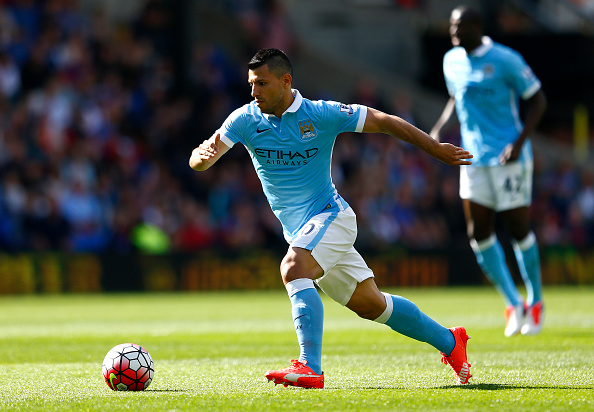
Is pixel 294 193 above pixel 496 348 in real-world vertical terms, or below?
above

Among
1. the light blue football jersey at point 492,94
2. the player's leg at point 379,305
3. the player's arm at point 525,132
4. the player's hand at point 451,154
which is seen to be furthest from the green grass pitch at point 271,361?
the light blue football jersey at point 492,94

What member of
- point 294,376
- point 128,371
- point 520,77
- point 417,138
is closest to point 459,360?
point 294,376

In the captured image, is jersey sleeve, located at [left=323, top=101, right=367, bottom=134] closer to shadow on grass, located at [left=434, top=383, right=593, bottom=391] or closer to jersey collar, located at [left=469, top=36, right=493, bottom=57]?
shadow on grass, located at [left=434, top=383, right=593, bottom=391]

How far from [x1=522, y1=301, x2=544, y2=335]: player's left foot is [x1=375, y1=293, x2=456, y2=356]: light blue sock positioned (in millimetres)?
3171

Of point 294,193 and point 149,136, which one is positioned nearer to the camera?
point 294,193

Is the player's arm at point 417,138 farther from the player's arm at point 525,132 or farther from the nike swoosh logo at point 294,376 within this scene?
the player's arm at point 525,132

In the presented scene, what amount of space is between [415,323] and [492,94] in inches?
151

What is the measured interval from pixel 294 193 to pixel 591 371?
7.23ft

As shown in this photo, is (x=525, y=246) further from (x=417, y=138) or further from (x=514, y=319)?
(x=417, y=138)

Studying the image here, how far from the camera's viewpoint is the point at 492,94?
29.6ft

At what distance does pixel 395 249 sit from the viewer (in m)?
18.2

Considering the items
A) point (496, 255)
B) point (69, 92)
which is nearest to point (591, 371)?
point (496, 255)

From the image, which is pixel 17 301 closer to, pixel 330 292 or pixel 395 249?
pixel 395 249

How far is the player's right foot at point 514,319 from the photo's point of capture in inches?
345
